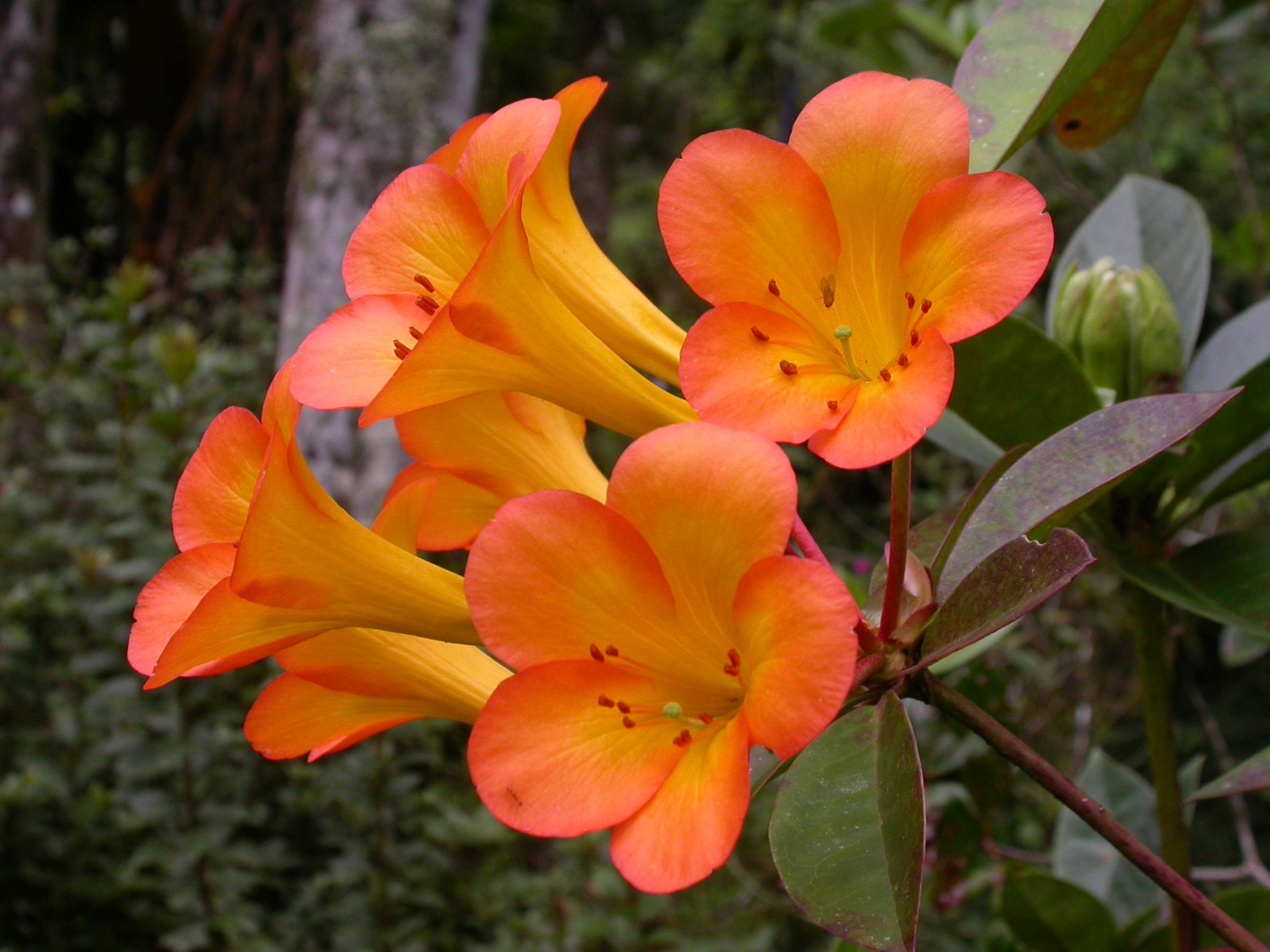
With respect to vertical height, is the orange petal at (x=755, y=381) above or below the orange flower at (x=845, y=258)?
below

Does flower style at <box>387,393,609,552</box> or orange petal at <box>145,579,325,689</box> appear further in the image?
flower style at <box>387,393,609,552</box>

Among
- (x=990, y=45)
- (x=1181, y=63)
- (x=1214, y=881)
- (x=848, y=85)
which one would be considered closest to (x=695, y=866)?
(x=848, y=85)

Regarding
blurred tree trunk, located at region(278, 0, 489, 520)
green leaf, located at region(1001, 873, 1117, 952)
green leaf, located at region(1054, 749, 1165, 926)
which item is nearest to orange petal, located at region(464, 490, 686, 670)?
green leaf, located at region(1001, 873, 1117, 952)

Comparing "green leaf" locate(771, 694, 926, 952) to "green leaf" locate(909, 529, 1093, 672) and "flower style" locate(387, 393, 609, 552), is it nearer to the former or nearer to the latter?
"green leaf" locate(909, 529, 1093, 672)

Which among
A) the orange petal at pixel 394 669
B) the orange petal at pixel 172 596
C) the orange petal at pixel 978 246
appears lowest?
the orange petal at pixel 394 669

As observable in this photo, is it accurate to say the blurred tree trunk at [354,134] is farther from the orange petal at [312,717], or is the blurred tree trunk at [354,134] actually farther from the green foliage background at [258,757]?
the orange petal at [312,717]

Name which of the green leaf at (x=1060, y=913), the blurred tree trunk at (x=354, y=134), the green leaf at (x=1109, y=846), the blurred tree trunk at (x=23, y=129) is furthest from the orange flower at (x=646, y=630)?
the blurred tree trunk at (x=23, y=129)

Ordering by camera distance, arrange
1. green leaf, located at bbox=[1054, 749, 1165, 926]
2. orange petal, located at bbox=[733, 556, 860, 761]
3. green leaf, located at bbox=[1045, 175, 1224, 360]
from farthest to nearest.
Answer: green leaf, located at bbox=[1054, 749, 1165, 926], green leaf, located at bbox=[1045, 175, 1224, 360], orange petal, located at bbox=[733, 556, 860, 761]

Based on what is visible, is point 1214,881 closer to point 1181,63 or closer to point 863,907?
point 863,907

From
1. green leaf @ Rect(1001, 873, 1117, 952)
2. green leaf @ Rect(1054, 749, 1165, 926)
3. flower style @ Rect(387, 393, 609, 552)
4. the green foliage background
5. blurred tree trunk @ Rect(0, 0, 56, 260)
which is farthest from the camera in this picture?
blurred tree trunk @ Rect(0, 0, 56, 260)
